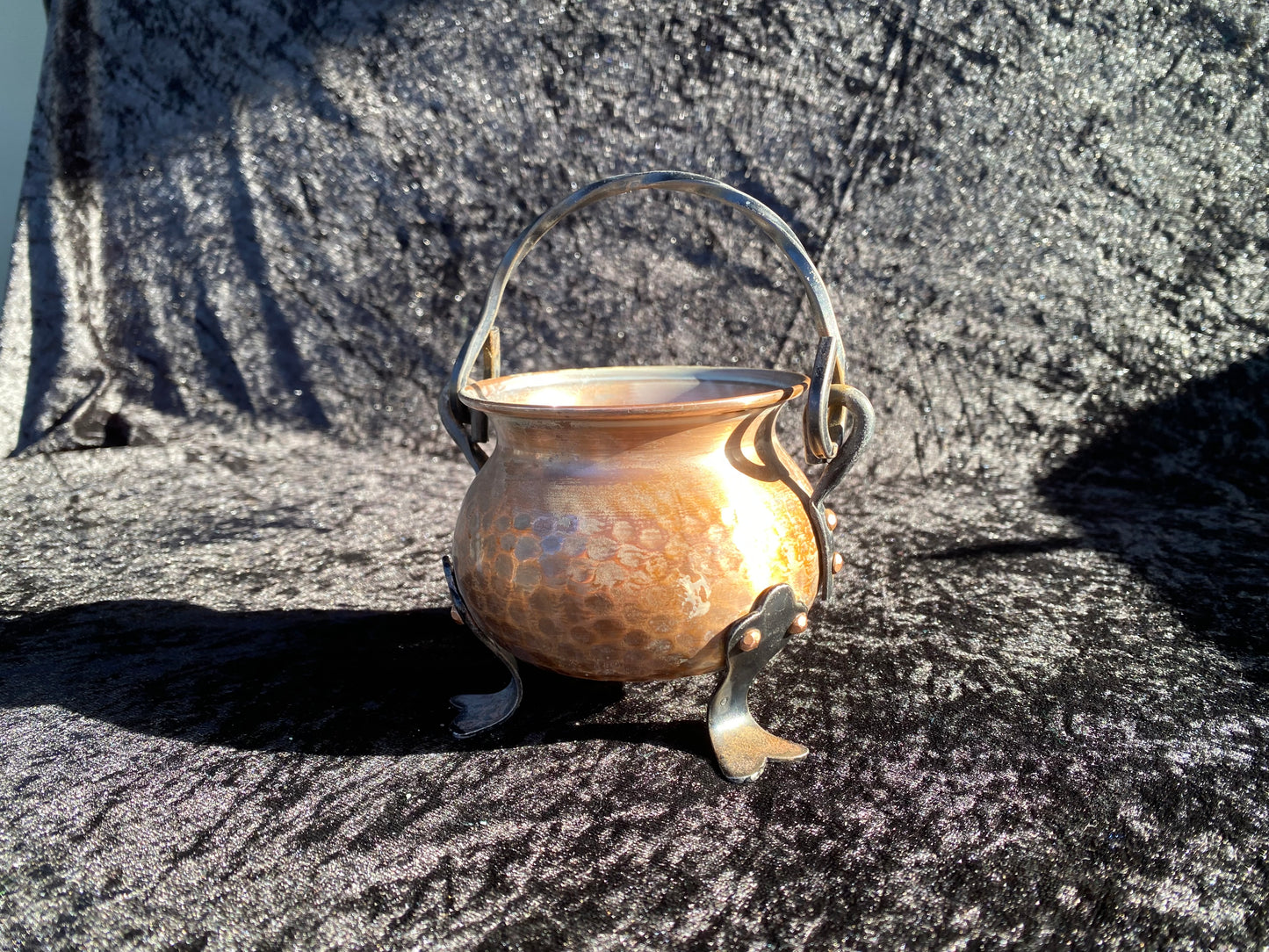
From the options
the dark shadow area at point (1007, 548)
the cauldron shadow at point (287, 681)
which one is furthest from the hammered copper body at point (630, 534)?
the dark shadow area at point (1007, 548)

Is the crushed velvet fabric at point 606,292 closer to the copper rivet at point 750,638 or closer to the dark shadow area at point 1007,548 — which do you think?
the dark shadow area at point 1007,548

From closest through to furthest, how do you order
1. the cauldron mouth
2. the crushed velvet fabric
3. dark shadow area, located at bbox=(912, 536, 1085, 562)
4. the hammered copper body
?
the hammered copper body < the cauldron mouth < the crushed velvet fabric < dark shadow area, located at bbox=(912, 536, 1085, 562)

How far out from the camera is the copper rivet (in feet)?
3.63

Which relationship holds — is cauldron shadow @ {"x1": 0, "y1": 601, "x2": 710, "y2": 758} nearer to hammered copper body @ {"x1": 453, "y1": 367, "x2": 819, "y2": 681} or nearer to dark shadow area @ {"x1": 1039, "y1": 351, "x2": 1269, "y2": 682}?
hammered copper body @ {"x1": 453, "y1": 367, "x2": 819, "y2": 681}

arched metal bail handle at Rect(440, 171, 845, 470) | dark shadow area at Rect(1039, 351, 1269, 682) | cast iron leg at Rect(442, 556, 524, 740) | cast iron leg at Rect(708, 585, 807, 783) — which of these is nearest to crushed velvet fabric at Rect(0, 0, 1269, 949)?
dark shadow area at Rect(1039, 351, 1269, 682)

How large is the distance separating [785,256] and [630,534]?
0.42 meters

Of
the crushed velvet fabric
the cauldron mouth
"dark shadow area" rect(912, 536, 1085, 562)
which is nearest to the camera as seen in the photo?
the cauldron mouth

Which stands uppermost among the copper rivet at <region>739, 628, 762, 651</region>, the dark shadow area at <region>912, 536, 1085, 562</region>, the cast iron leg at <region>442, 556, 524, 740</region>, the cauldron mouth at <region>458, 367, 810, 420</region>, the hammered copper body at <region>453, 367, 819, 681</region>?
the cauldron mouth at <region>458, 367, 810, 420</region>

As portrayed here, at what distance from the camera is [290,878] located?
966 millimetres

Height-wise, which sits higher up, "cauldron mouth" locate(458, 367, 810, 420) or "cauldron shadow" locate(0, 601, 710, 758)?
"cauldron mouth" locate(458, 367, 810, 420)

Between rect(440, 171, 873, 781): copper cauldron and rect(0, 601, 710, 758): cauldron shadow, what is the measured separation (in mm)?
90

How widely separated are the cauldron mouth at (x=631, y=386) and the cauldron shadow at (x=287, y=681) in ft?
1.36

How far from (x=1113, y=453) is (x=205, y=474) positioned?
2.31m

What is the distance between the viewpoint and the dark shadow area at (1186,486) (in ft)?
6.16
